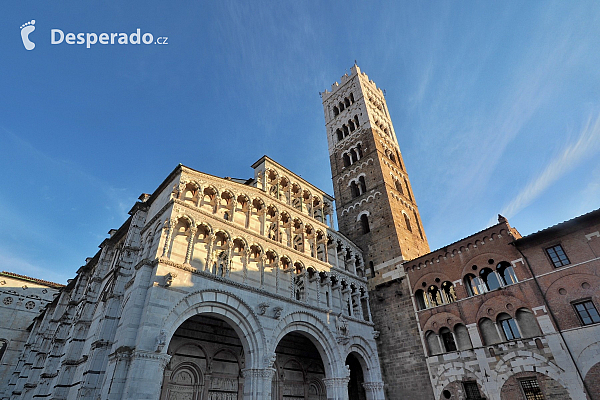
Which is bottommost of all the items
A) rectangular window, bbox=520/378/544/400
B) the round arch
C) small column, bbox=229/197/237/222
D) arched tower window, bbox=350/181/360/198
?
rectangular window, bbox=520/378/544/400

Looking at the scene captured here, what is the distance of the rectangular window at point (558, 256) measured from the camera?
708 inches

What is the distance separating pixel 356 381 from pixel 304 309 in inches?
359

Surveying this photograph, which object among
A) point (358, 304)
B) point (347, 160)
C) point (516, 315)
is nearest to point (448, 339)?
point (516, 315)

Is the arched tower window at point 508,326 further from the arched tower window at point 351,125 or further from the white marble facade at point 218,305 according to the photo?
the arched tower window at point 351,125

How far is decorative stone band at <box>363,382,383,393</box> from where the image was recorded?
71.3 feet

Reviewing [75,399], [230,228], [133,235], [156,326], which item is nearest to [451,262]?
[230,228]

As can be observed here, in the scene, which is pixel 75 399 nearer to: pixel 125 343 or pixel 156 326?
pixel 125 343

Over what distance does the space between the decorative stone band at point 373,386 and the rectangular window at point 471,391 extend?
5.21 metres

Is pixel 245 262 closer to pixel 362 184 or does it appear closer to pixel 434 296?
pixel 434 296

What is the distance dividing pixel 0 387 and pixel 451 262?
146ft

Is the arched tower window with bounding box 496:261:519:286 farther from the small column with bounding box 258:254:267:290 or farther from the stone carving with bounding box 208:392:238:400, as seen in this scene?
the stone carving with bounding box 208:392:238:400

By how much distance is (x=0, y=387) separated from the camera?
3322 centimetres

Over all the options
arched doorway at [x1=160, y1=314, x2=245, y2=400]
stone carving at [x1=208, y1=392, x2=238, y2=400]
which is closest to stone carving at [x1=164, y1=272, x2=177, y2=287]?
arched doorway at [x1=160, y1=314, x2=245, y2=400]

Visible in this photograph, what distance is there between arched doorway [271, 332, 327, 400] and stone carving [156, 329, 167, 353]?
32.2ft
